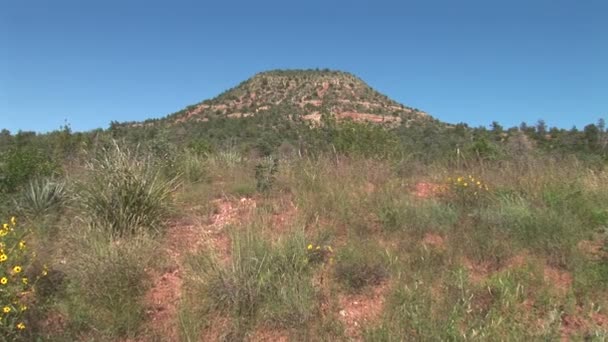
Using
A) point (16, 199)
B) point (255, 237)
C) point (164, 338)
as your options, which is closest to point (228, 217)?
point (255, 237)

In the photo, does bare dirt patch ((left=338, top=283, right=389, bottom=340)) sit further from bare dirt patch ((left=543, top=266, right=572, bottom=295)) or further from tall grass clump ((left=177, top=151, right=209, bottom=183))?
tall grass clump ((left=177, top=151, right=209, bottom=183))

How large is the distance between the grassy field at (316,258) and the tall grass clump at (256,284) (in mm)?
14

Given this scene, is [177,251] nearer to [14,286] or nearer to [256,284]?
[256,284]

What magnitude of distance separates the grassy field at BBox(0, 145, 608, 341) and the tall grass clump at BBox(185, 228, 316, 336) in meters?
0.01

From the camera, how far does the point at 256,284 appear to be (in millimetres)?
4391

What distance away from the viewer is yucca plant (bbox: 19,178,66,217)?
618 centimetres

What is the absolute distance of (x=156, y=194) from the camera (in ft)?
19.9

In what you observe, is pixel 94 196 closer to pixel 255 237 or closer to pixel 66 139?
pixel 255 237

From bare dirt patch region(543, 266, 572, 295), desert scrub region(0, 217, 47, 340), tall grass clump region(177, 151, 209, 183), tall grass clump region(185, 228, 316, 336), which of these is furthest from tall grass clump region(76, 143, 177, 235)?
bare dirt patch region(543, 266, 572, 295)

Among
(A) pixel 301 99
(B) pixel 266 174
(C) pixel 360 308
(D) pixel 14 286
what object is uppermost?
(A) pixel 301 99

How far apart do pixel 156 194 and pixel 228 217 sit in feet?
3.01

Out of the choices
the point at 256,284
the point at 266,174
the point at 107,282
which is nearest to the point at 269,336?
the point at 256,284

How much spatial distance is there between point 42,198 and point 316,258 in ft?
12.2

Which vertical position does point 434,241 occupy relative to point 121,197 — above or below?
below
